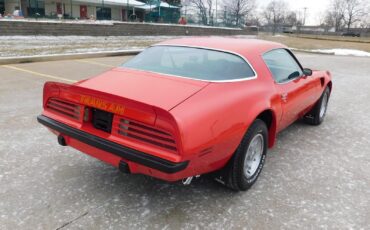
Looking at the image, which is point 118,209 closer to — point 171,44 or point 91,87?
point 91,87

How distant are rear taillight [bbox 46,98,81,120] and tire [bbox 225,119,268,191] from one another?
54.7 inches

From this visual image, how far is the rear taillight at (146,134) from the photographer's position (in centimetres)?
244

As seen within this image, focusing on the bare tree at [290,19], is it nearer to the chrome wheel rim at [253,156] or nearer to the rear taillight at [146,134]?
the chrome wheel rim at [253,156]

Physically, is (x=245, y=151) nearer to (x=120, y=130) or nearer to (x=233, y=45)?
(x=120, y=130)

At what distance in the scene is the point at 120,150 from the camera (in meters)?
2.59

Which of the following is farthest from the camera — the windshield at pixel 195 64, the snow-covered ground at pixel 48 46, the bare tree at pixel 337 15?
the bare tree at pixel 337 15

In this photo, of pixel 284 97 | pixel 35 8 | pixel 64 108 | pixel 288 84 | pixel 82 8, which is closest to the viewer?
pixel 64 108

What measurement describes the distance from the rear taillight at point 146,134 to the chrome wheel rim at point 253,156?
0.92 metres

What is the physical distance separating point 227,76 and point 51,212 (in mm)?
1927

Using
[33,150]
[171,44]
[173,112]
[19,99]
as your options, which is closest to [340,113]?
[171,44]

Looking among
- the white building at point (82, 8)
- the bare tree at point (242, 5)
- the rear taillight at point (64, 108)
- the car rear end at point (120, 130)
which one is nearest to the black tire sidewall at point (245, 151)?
the car rear end at point (120, 130)

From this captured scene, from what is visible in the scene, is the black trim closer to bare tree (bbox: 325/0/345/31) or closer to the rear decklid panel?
the rear decklid panel

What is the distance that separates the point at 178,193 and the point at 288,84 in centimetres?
184

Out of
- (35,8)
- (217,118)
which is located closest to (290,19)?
(35,8)
